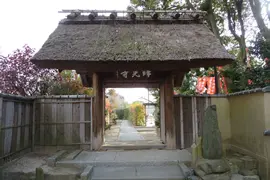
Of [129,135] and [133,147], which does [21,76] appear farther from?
[133,147]

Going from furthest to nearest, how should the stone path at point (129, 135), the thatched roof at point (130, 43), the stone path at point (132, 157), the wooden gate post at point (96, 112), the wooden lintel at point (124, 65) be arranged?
the stone path at point (129, 135) < the wooden gate post at point (96, 112) < the wooden lintel at point (124, 65) < the thatched roof at point (130, 43) < the stone path at point (132, 157)

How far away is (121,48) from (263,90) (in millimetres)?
3846

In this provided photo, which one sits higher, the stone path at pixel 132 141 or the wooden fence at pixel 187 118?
the wooden fence at pixel 187 118

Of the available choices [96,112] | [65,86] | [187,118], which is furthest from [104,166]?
[65,86]

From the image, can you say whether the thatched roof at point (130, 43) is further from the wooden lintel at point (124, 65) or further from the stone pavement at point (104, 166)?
the stone pavement at point (104, 166)

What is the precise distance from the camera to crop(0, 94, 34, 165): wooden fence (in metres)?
5.61

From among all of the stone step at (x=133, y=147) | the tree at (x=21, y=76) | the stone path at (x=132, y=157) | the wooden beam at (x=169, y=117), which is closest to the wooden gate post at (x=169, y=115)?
the wooden beam at (x=169, y=117)

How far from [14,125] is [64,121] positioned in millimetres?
1550

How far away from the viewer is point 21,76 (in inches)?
452

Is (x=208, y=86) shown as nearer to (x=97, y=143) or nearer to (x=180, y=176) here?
(x=97, y=143)

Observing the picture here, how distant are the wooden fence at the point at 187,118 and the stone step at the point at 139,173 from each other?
2.05m

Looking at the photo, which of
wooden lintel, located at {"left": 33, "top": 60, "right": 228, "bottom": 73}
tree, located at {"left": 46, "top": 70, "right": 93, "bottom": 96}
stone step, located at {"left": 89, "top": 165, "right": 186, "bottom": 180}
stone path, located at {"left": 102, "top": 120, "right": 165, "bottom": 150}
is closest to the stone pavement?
stone step, located at {"left": 89, "top": 165, "right": 186, "bottom": 180}

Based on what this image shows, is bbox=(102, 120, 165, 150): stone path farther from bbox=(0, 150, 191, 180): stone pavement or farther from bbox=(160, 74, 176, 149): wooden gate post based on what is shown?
bbox=(0, 150, 191, 180): stone pavement

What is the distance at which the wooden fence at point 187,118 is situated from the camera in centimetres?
772
